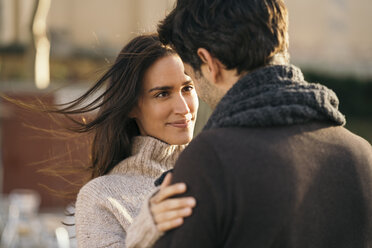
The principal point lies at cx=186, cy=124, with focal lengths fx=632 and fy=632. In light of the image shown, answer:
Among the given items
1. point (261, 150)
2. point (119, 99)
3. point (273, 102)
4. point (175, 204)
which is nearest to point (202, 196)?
point (175, 204)

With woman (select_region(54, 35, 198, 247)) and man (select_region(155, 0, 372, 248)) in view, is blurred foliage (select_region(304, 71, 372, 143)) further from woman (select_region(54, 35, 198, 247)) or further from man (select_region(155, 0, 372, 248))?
man (select_region(155, 0, 372, 248))

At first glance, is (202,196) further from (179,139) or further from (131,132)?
(131,132)

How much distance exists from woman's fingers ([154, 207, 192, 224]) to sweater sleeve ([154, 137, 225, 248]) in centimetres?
1

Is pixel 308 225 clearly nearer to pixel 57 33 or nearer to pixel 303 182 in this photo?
pixel 303 182

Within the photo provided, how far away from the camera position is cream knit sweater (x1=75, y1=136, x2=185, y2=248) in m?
2.57

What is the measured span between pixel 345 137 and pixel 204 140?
0.44 m

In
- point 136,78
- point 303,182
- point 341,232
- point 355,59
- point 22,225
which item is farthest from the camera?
point 355,59

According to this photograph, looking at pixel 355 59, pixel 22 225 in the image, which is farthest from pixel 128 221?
pixel 355 59

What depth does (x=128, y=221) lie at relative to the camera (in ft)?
8.50

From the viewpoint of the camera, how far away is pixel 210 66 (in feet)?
5.87

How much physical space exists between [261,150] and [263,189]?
100 millimetres

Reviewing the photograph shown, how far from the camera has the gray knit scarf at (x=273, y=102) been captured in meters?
1.65

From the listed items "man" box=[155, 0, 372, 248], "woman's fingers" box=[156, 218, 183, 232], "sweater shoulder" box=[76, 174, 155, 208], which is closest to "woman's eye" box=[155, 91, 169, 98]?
"sweater shoulder" box=[76, 174, 155, 208]

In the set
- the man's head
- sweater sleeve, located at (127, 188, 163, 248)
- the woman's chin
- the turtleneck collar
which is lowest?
the turtleneck collar
